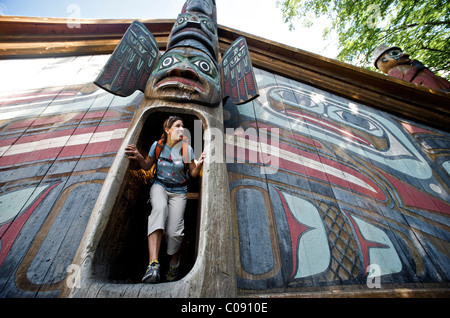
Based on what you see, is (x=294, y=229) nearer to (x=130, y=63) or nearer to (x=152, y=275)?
(x=152, y=275)

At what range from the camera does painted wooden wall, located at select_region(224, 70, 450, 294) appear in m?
1.28

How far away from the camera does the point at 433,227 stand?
1665 mm

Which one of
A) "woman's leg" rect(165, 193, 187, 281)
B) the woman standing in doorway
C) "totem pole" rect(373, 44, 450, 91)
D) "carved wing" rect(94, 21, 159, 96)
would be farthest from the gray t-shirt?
"totem pole" rect(373, 44, 450, 91)

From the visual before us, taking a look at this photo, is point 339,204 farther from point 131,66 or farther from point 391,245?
point 131,66

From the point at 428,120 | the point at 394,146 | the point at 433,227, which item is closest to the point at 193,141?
the point at 433,227

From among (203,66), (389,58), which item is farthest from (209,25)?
(389,58)

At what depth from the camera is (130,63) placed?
1.84 meters

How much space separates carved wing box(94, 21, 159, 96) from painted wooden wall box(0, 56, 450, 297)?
0.38m

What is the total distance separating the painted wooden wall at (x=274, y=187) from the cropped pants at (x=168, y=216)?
1.33 ft

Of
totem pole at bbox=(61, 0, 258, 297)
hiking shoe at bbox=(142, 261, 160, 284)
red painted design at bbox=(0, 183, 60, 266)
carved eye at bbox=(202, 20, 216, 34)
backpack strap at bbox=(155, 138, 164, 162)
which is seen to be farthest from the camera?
carved eye at bbox=(202, 20, 216, 34)

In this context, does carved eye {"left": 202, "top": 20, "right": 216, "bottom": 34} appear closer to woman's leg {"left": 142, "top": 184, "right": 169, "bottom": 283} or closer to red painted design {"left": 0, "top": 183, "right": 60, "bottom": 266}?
woman's leg {"left": 142, "top": 184, "right": 169, "bottom": 283}

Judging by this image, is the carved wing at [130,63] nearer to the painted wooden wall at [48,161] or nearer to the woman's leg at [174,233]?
the painted wooden wall at [48,161]

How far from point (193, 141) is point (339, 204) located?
1462 millimetres

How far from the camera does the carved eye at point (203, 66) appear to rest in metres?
1.87
